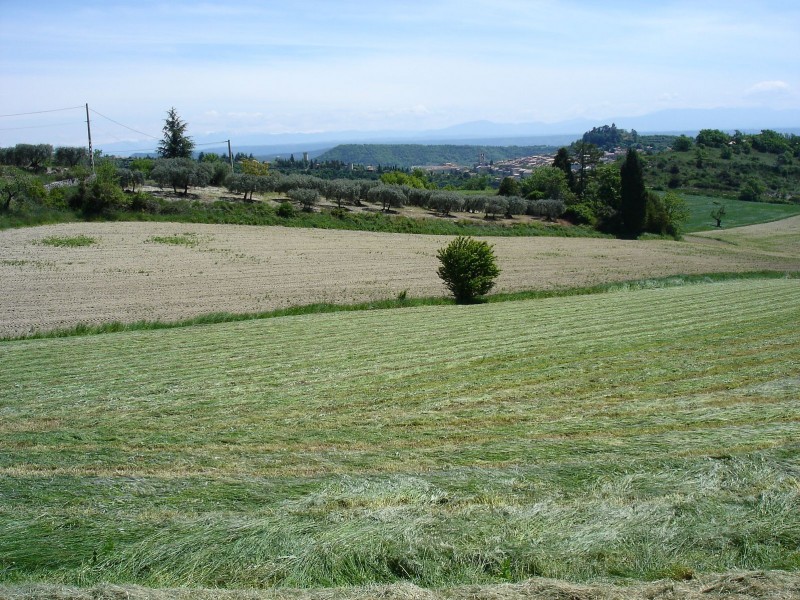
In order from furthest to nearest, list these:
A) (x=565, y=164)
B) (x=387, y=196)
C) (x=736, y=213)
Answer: (x=565, y=164), (x=736, y=213), (x=387, y=196)

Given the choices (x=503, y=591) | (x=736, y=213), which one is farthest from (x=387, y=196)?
(x=503, y=591)

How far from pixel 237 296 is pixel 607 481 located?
24.4 metres

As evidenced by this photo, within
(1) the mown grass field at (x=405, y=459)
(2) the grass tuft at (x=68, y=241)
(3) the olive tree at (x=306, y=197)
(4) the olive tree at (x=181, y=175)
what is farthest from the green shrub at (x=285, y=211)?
(1) the mown grass field at (x=405, y=459)

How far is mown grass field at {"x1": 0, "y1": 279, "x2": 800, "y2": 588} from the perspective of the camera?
6.17 m

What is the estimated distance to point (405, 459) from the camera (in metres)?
9.32

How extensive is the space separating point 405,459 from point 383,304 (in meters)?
19.4

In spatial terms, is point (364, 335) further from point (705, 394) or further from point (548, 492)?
point (548, 492)

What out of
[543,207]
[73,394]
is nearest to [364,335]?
[73,394]

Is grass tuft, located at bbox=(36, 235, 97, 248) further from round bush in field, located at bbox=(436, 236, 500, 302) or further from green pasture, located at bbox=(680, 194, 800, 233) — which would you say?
green pasture, located at bbox=(680, 194, 800, 233)

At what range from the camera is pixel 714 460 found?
28.1 ft

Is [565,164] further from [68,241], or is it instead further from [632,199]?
[68,241]

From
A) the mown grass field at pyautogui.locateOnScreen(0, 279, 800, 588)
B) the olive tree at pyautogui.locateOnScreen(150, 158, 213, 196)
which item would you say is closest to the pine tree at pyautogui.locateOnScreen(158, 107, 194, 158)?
the olive tree at pyautogui.locateOnScreen(150, 158, 213, 196)

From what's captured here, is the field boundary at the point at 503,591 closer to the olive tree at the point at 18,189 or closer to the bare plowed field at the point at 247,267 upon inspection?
the bare plowed field at the point at 247,267

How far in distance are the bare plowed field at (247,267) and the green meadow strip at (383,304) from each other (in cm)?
108
